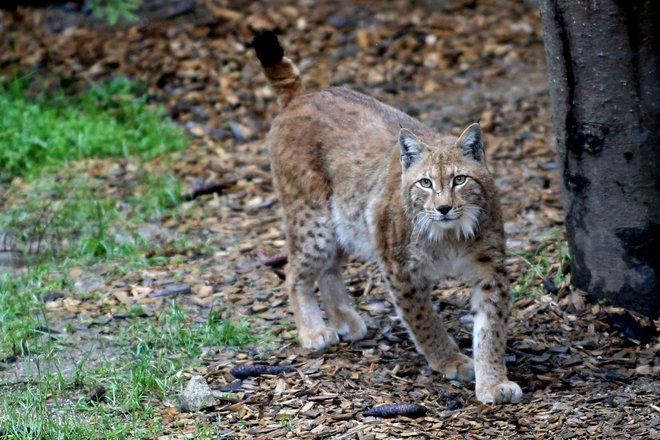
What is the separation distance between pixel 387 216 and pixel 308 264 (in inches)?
25.0

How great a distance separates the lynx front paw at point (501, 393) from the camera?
4.78 meters

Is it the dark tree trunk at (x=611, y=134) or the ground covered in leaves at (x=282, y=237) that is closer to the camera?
the ground covered in leaves at (x=282, y=237)

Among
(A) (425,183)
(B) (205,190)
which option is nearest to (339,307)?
(A) (425,183)

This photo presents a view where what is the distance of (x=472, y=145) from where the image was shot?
194 inches

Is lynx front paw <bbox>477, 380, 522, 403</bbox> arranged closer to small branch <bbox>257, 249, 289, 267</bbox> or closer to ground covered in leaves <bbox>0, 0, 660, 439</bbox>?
ground covered in leaves <bbox>0, 0, 660, 439</bbox>

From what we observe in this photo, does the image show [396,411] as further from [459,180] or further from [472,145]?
[472,145]

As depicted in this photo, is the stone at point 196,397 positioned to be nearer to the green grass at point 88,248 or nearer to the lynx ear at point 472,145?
the green grass at point 88,248

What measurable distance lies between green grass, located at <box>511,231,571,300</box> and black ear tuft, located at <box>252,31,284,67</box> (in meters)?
1.81

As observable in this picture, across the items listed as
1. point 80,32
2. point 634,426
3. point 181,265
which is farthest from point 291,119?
point 80,32

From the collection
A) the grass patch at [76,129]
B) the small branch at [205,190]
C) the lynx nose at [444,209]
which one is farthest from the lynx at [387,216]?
the grass patch at [76,129]

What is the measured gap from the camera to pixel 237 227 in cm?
723

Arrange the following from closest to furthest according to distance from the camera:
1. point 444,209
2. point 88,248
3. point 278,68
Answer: point 444,209, point 278,68, point 88,248

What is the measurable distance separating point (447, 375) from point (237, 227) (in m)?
2.54

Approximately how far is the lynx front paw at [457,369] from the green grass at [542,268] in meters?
0.79
